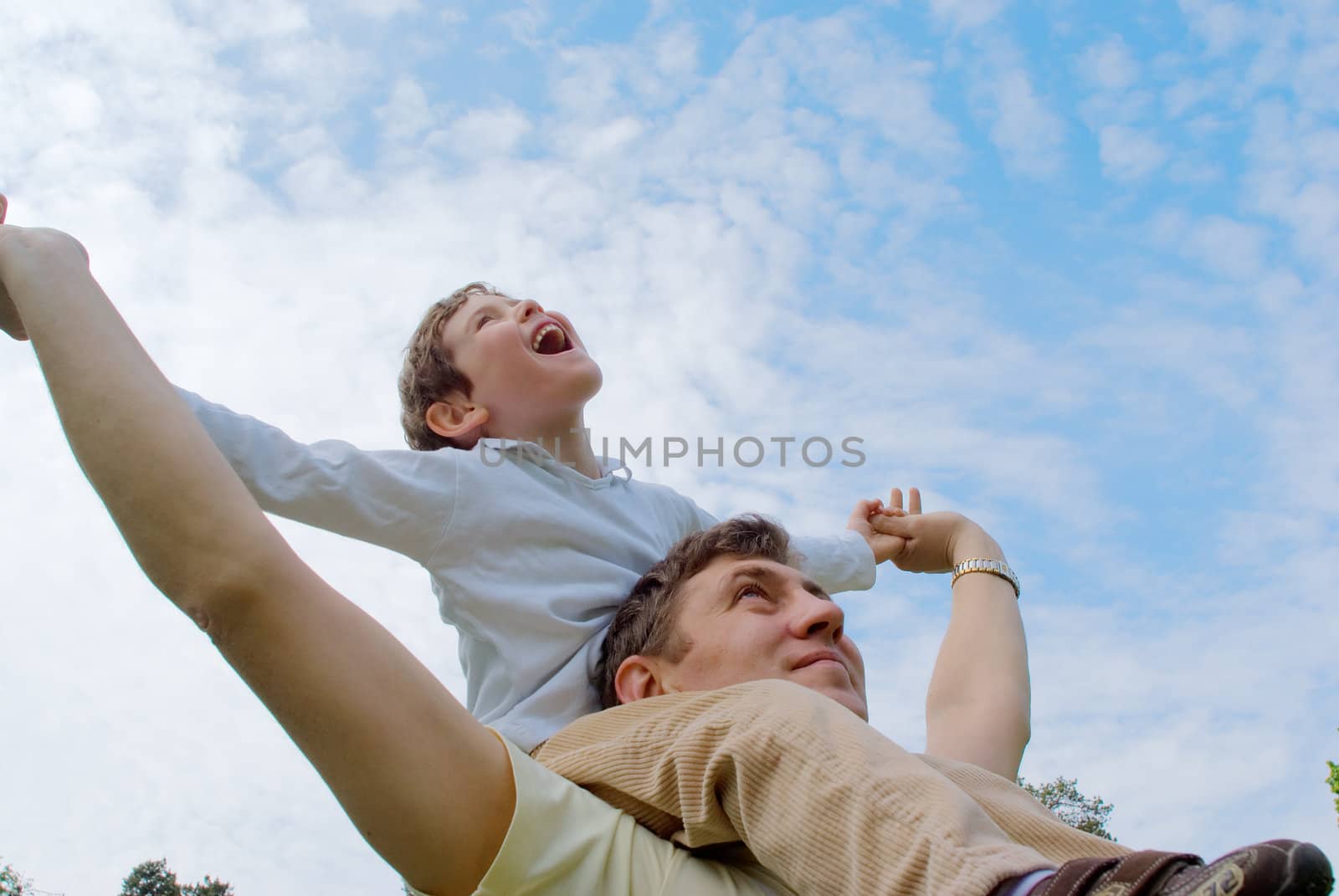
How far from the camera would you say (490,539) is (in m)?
3.16

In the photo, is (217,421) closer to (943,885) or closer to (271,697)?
(271,697)

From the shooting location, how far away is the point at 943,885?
152 cm

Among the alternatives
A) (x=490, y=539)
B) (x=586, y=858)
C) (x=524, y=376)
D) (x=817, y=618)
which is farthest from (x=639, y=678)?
(x=524, y=376)

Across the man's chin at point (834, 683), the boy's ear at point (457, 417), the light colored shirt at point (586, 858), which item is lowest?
the light colored shirt at point (586, 858)

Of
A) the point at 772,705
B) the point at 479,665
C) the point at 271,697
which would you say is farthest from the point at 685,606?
the point at 271,697

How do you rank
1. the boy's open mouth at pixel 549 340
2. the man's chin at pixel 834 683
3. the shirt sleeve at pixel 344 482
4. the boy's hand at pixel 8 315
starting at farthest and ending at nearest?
the boy's open mouth at pixel 549 340, the shirt sleeve at pixel 344 482, the man's chin at pixel 834 683, the boy's hand at pixel 8 315

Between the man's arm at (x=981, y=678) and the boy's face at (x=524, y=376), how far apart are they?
4.53 feet

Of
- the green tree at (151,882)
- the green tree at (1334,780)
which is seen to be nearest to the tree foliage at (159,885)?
the green tree at (151,882)

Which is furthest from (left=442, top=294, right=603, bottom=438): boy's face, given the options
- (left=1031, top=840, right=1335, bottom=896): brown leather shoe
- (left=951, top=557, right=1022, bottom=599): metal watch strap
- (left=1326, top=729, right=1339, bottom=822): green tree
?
(left=1326, top=729, right=1339, bottom=822): green tree

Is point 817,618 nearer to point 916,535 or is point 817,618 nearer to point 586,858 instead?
point 586,858

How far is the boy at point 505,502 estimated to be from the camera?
2912mm

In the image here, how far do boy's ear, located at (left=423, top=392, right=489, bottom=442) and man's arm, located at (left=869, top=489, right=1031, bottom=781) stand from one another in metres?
1.63

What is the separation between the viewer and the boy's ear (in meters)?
3.69

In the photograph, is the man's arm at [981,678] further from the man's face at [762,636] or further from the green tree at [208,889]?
the green tree at [208,889]
